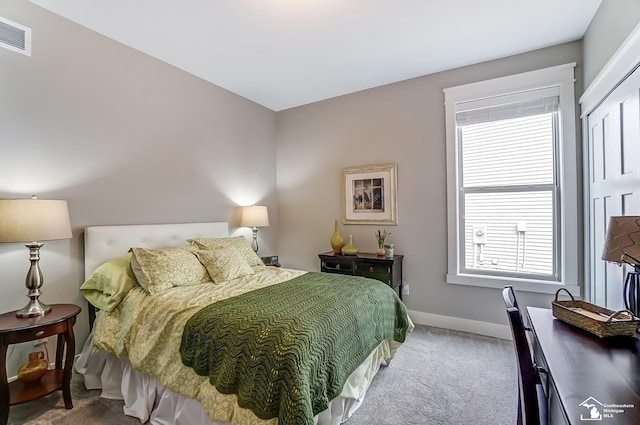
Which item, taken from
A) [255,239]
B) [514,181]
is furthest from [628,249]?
[255,239]

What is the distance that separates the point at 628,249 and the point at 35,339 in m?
3.12

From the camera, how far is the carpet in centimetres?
189

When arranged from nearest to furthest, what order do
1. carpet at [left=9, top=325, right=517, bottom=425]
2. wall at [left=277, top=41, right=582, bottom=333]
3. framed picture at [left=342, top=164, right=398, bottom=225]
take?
carpet at [left=9, top=325, right=517, bottom=425], wall at [left=277, top=41, right=582, bottom=333], framed picture at [left=342, top=164, right=398, bottom=225]

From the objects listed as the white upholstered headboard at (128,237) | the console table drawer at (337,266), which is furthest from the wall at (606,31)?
the white upholstered headboard at (128,237)

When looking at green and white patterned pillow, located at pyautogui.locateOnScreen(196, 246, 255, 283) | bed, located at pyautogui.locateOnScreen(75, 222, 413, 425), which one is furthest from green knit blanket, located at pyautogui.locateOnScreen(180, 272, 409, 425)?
green and white patterned pillow, located at pyautogui.locateOnScreen(196, 246, 255, 283)

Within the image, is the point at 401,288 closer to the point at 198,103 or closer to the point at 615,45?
the point at 615,45

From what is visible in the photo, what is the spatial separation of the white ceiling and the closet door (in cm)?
95

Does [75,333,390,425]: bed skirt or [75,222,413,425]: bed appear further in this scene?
[75,333,390,425]: bed skirt

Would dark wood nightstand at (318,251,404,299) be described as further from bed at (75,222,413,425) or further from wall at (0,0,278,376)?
wall at (0,0,278,376)

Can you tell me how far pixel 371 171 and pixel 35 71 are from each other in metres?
3.27

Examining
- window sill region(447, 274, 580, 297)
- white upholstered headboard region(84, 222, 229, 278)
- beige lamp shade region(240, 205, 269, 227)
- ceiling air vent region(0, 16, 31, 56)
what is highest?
ceiling air vent region(0, 16, 31, 56)

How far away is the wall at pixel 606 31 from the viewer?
5.82 ft

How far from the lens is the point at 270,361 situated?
1411 mm

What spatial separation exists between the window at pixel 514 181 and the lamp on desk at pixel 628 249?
1752mm
